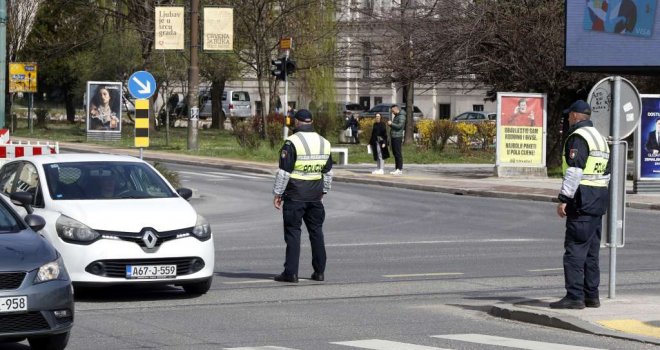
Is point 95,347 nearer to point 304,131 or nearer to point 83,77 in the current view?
point 304,131

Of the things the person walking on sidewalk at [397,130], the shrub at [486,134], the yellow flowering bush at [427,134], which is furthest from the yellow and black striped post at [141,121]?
the shrub at [486,134]

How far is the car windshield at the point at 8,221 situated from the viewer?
9.98 meters

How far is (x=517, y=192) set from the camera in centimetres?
2992

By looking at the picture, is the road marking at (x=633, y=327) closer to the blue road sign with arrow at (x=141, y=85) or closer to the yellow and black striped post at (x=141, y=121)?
the yellow and black striped post at (x=141, y=121)

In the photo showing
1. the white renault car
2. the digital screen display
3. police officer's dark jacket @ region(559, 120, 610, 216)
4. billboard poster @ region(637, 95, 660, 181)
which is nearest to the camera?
police officer's dark jacket @ region(559, 120, 610, 216)

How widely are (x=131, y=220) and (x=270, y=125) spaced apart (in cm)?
3659

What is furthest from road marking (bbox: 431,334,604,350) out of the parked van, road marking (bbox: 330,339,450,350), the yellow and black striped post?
the parked van

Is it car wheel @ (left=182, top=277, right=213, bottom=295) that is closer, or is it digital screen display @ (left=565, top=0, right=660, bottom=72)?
car wheel @ (left=182, top=277, right=213, bottom=295)

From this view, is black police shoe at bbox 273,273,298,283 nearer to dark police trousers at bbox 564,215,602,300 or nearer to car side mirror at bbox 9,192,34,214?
car side mirror at bbox 9,192,34,214

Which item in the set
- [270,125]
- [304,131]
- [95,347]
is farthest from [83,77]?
[95,347]

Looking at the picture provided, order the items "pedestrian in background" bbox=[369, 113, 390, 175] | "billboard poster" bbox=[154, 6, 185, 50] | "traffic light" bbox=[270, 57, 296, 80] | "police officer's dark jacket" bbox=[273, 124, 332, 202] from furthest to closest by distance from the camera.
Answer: "billboard poster" bbox=[154, 6, 185, 50] → "traffic light" bbox=[270, 57, 296, 80] → "pedestrian in background" bbox=[369, 113, 390, 175] → "police officer's dark jacket" bbox=[273, 124, 332, 202]

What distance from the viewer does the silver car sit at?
29.2ft

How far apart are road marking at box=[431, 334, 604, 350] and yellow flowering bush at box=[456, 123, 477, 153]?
35804 mm

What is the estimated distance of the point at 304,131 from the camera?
14.4m
